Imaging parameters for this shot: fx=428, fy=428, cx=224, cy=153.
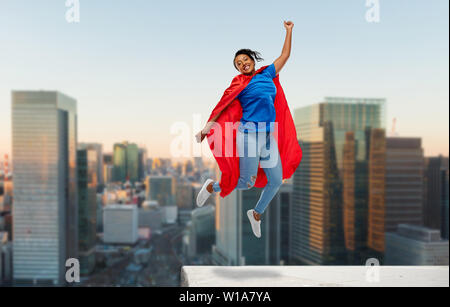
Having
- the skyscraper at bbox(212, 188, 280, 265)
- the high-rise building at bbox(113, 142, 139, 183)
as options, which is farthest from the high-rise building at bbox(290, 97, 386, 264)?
the high-rise building at bbox(113, 142, 139, 183)

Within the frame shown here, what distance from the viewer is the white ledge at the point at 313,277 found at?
401 centimetres

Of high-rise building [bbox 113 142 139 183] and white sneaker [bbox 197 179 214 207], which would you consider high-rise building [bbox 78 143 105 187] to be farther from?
white sneaker [bbox 197 179 214 207]

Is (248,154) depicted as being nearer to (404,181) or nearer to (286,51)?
(286,51)

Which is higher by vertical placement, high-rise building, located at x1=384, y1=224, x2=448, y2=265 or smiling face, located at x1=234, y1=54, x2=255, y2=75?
smiling face, located at x1=234, y1=54, x2=255, y2=75

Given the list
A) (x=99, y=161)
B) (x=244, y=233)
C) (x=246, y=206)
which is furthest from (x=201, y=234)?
(x=99, y=161)

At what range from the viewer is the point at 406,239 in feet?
253

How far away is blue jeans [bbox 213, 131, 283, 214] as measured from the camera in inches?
142

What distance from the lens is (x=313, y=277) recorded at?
4.32m

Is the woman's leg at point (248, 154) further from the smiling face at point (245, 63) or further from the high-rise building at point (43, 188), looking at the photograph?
the high-rise building at point (43, 188)

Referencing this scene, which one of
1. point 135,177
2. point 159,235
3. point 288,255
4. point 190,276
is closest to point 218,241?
point 288,255

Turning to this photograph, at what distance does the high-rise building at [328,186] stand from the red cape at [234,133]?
77.0 metres

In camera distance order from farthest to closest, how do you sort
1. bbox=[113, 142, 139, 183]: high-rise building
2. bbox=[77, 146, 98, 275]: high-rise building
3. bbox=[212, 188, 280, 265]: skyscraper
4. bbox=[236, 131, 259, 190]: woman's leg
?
1. bbox=[113, 142, 139, 183]: high-rise building
2. bbox=[77, 146, 98, 275]: high-rise building
3. bbox=[212, 188, 280, 265]: skyscraper
4. bbox=[236, 131, 259, 190]: woman's leg

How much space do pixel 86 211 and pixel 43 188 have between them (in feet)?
32.2

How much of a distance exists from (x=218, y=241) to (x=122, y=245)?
2560 cm
